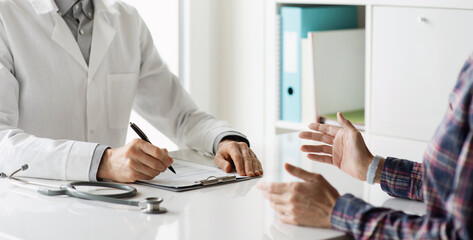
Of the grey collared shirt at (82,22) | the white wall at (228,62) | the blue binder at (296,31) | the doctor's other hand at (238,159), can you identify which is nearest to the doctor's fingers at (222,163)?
the doctor's other hand at (238,159)

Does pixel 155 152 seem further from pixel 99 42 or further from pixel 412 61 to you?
pixel 412 61

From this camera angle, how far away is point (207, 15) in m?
3.25

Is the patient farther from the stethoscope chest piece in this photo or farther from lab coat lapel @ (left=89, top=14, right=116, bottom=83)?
lab coat lapel @ (left=89, top=14, right=116, bottom=83)

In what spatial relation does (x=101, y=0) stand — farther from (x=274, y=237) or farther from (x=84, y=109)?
(x=274, y=237)

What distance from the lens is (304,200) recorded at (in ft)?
4.11

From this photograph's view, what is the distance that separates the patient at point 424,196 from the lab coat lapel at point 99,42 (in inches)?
32.6

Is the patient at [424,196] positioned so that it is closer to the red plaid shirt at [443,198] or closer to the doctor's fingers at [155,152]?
the red plaid shirt at [443,198]

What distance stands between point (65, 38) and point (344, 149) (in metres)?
0.80

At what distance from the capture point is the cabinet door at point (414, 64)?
232 centimetres

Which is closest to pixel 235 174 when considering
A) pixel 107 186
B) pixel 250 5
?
pixel 107 186

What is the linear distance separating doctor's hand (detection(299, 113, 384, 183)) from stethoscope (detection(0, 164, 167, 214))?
0.43m

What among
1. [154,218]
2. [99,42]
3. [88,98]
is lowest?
[154,218]

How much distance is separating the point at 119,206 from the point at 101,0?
2.78 feet

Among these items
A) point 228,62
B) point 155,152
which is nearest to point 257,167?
point 155,152
